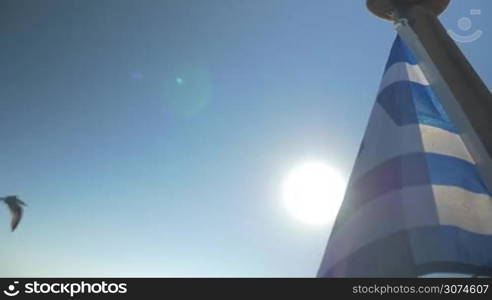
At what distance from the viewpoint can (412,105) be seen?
7133mm

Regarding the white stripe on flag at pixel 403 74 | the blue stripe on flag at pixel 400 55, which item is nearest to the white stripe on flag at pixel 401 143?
the white stripe on flag at pixel 403 74

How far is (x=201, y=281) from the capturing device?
4.78 meters

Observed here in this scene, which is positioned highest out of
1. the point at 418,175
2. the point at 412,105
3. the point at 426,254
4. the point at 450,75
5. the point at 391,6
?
the point at 391,6

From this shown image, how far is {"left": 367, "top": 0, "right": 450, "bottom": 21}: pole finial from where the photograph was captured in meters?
7.54

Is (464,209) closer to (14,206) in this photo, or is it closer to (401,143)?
(401,143)

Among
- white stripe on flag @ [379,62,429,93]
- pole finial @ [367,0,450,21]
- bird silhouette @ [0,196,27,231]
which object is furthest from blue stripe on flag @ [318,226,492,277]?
bird silhouette @ [0,196,27,231]

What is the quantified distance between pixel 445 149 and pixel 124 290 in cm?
512

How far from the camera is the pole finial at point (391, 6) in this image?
24.7 ft

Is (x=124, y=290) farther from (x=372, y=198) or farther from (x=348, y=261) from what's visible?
(x=372, y=198)

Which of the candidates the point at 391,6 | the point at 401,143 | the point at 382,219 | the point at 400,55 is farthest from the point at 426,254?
the point at 391,6

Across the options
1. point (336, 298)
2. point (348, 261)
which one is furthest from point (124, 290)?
point (348, 261)

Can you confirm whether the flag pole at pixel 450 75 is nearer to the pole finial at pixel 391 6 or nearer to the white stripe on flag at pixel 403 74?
the pole finial at pixel 391 6

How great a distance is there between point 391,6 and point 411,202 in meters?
3.99

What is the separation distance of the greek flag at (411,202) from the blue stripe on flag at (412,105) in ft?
0.05
